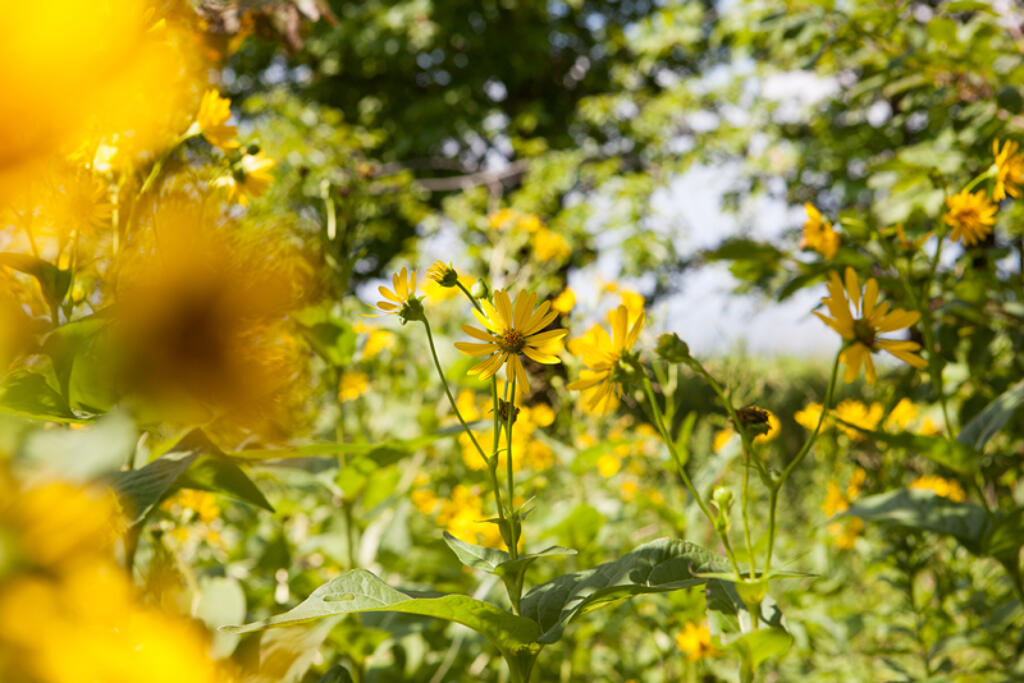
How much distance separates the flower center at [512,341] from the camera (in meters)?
0.45

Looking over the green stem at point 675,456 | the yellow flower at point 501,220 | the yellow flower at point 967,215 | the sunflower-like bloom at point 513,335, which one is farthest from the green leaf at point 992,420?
the yellow flower at point 501,220

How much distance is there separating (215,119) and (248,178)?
70mm

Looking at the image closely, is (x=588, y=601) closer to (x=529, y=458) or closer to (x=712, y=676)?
(x=712, y=676)

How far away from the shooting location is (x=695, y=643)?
2.94 feet

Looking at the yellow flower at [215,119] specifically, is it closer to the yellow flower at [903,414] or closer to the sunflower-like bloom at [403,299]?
the sunflower-like bloom at [403,299]

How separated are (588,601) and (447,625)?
0.70 meters

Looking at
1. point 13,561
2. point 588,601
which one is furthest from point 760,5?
point 13,561

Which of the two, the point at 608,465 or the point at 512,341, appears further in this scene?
the point at 608,465

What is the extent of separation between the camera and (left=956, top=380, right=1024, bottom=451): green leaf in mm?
605

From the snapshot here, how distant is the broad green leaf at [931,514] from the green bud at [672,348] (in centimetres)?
26

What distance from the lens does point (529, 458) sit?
141 centimetres

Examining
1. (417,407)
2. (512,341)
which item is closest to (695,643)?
(512,341)

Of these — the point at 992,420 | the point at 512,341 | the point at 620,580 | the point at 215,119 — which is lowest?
the point at 992,420

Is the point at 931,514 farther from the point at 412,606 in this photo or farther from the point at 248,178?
the point at 248,178
